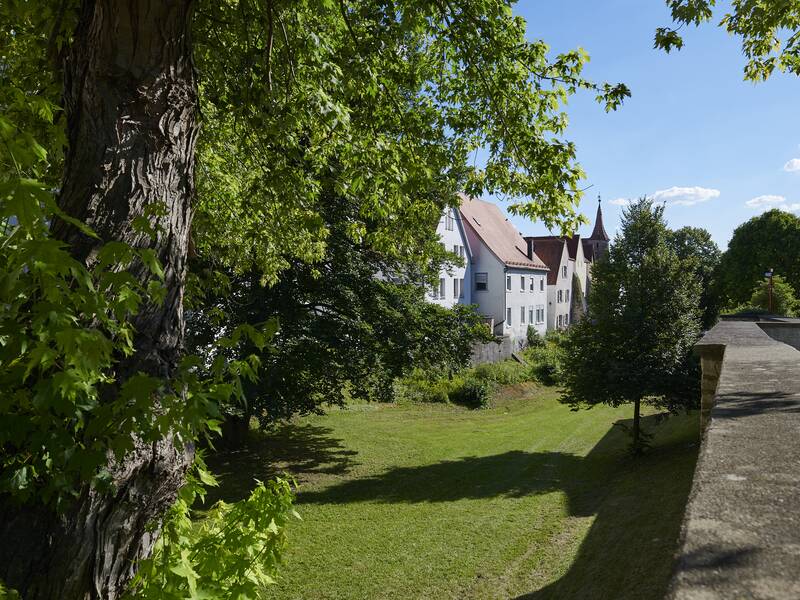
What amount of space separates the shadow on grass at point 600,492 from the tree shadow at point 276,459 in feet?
5.18

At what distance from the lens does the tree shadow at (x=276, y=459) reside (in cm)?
1614

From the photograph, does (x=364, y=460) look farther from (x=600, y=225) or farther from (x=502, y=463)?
(x=600, y=225)

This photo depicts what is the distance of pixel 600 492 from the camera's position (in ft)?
51.9

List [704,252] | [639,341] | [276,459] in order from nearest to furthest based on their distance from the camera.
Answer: [276,459]
[639,341]
[704,252]

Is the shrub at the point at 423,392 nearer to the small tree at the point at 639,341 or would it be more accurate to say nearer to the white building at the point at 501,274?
the small tree at the point at 639,341

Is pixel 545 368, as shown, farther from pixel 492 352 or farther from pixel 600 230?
pixel 600 230

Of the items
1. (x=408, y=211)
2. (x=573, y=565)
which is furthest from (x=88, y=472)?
(x=573, y=565)

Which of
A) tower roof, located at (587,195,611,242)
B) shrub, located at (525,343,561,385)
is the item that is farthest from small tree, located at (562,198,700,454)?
tower roof, located at (587,195,611,242)

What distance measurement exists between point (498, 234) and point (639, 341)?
3075 cm

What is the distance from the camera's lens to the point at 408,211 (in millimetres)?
9773

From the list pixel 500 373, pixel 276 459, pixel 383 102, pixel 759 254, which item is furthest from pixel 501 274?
pixel 383 102

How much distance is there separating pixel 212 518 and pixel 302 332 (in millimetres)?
11509

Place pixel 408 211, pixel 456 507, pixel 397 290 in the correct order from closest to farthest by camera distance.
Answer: pixel 408 211, pixel 456 507, pixel 397 290

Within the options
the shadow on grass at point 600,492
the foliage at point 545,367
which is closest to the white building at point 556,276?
the foliage at point 545,367
